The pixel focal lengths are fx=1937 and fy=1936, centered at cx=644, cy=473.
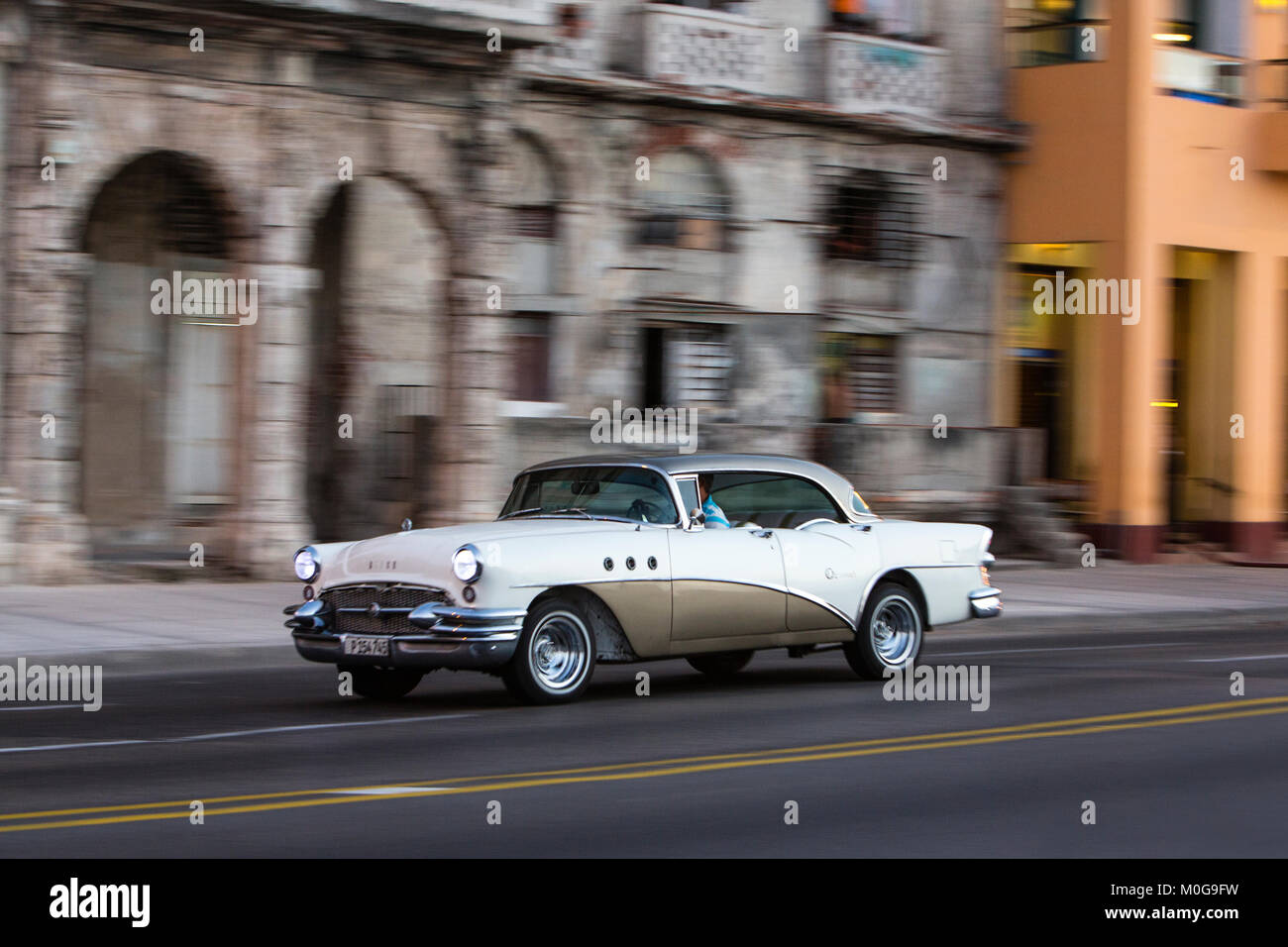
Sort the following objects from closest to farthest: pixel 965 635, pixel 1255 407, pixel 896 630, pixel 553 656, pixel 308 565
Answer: pixel 553 656, pixel 308 565, pixel 896 630, pixel 965 635, pixel 1255 407

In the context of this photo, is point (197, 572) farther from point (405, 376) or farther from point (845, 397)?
point (845, 397)

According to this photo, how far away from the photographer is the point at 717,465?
40.1ft

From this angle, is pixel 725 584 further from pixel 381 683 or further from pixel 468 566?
pixel 381 683

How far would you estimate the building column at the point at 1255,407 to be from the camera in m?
27.4

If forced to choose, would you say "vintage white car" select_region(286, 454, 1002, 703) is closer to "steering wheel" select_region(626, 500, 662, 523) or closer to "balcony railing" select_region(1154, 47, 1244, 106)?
"steering wheel" select_region(626, 500, 662, 523)

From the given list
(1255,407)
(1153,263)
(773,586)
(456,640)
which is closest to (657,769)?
(456,640)

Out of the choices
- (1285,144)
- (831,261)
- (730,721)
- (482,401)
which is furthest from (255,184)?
(1285,144)

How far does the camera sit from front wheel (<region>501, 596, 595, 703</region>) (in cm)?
1083

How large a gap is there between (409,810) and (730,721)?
3209 millimetres

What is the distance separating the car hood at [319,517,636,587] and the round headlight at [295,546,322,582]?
60 mm

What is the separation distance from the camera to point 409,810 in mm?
7625

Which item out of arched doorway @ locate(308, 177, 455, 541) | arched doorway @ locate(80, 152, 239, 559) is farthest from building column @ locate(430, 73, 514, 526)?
arched doorway @ locate(80, 152, 239, 559)

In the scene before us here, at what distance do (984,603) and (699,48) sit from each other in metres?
12.6

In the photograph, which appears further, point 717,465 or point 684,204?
point 684,204
